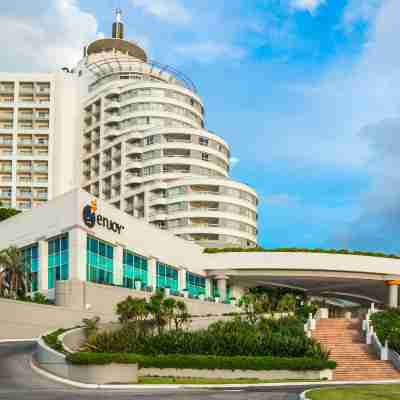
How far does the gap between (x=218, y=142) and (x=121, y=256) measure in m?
54.0

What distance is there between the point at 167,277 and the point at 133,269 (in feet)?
26.4

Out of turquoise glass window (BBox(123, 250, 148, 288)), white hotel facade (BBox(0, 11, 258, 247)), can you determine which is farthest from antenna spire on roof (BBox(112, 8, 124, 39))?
turquoise glass window (BBox(123, 250, 148, 288))

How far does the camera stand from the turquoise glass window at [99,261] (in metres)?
73.4

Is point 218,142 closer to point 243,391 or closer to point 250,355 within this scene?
point 250,355

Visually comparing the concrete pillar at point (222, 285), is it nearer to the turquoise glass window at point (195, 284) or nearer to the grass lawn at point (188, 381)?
the turquoise glass window at point (195, 284)

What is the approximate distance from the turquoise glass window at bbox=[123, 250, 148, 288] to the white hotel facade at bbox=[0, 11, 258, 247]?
A: 30002mm

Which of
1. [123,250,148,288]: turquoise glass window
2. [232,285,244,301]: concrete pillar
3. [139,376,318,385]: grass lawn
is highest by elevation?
[123,250,148,288]: turquoise glass window

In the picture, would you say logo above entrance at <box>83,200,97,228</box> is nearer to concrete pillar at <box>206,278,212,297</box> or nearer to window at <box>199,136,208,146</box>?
concrete pillar at <box>206,278,212,297</box>

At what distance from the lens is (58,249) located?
7444cm

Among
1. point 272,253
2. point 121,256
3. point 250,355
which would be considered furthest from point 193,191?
point 250,355

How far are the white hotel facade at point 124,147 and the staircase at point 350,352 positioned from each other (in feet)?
162

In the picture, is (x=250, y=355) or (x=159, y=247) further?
(x=159, y=247)

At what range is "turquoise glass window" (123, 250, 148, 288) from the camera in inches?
3150

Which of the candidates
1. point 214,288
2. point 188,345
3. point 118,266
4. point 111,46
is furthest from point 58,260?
point 111,46
